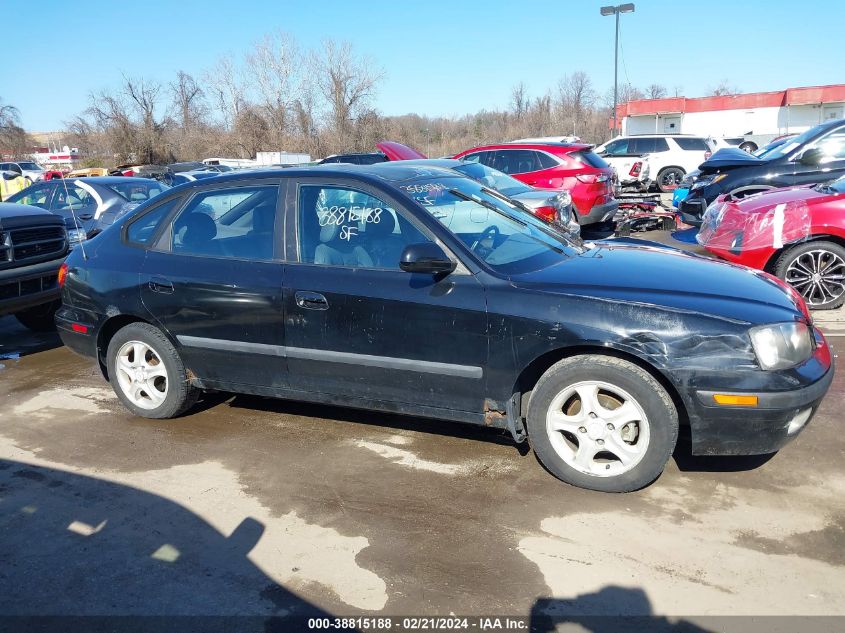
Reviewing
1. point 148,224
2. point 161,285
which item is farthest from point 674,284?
point 148,224

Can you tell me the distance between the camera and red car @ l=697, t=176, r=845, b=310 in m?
6.48

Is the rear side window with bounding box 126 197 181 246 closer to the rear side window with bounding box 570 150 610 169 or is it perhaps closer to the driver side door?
the driver side door

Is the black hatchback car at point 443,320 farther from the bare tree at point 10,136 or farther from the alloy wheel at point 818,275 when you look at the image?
the bare tree at point 10,136

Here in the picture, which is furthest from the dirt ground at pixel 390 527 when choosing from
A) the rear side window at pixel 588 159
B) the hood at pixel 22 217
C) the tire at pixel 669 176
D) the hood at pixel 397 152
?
the tire at pixel 669 176

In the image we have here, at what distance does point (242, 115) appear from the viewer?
4159cm

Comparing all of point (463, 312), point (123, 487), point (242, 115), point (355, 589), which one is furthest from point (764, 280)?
point (242, 115)

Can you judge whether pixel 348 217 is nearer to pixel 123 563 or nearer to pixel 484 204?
pixel 484 204

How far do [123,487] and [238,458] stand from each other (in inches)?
25.8

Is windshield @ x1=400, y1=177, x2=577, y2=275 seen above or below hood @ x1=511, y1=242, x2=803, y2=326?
above

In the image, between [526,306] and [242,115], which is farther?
[242,115]

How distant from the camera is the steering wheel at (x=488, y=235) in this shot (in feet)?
12.7

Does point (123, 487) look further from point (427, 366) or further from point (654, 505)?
point (654, 505)

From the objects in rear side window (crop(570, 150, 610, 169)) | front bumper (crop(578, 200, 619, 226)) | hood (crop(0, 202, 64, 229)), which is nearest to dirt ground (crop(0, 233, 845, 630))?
hood (crop(0, 202, 64, 229))

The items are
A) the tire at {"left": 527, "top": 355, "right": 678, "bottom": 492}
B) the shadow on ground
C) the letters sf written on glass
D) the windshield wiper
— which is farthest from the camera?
the windshield wiper
